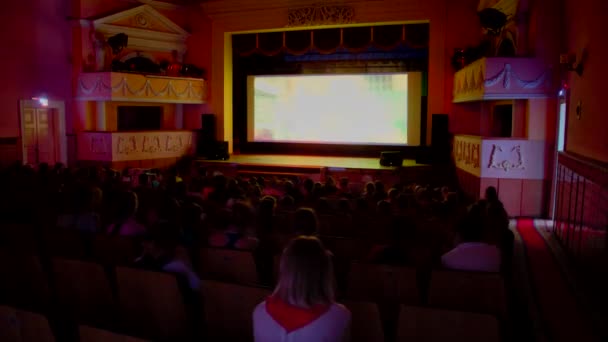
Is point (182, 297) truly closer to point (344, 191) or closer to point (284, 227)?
point (284, 227)

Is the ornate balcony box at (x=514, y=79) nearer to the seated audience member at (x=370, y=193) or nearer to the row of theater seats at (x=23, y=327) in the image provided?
the seated audience member at (x=370, y=193)

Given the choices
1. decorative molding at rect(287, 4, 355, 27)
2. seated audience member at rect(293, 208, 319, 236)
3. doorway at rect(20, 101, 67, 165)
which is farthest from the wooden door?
seated audience member at rect(293, 208, 319, 236)

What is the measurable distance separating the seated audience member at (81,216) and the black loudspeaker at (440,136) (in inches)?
324

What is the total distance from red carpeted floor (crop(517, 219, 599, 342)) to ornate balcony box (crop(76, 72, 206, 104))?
9230 millimetres

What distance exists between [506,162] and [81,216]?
6458mm

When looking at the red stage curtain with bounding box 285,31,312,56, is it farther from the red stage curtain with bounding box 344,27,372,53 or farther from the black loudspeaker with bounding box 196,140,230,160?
the black loudspeaker with bounding box 196,140,230,160

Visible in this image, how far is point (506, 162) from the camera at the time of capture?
8.41 m

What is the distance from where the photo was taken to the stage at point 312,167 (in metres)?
11.0

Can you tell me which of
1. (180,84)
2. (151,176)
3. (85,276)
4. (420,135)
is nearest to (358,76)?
(420,135)

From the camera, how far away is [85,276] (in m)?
3.05

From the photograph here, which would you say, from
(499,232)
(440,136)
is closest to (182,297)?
(499,232)

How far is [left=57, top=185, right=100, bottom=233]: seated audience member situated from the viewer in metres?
4.66

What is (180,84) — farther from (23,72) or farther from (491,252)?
(491,252)

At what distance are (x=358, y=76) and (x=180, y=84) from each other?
4.60 metres
